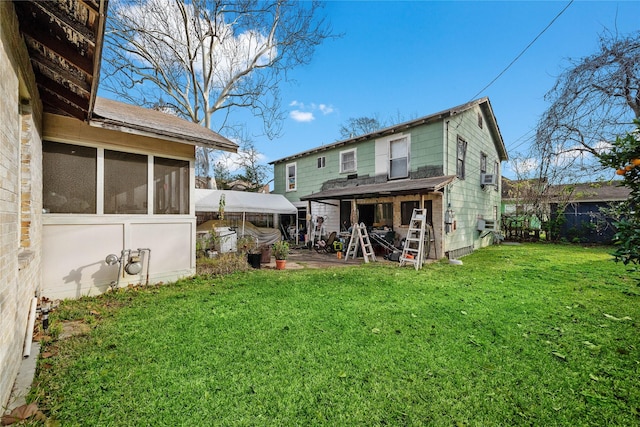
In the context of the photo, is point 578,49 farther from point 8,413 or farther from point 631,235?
point 8,413

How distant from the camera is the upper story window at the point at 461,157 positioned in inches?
414

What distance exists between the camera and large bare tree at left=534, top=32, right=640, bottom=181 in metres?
6.54

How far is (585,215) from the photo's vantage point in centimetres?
1550

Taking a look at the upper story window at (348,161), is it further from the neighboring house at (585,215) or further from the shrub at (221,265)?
the neighboring house at (585,215)

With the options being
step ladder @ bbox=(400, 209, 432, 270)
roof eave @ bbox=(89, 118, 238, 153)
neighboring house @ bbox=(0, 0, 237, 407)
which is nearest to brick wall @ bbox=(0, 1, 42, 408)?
neighboring house @ bbox=(0, 0, 237, 407)

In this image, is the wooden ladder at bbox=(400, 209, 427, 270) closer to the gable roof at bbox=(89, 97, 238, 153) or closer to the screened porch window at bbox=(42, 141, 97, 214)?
the gable roof at bbox=(89, 97, 238, 153)

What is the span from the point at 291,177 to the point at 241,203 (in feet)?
15.4

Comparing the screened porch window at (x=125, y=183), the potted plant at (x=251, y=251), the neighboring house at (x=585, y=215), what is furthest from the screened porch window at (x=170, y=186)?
the neighboring house at (x=585, y=215)

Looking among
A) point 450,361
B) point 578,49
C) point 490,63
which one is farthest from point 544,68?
point 450,361

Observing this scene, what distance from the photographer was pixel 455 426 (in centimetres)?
192

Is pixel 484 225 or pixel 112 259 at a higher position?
pixel 484 225

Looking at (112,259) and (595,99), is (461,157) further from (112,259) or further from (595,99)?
(112,259)

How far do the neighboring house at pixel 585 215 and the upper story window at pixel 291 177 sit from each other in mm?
14099

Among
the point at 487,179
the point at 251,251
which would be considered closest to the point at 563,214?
the point at 487,179
